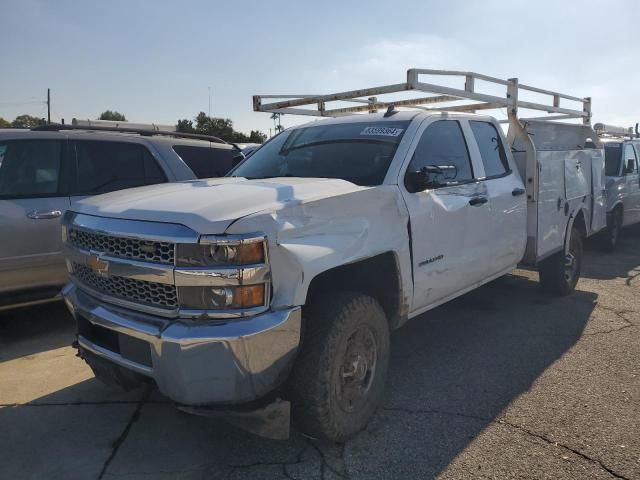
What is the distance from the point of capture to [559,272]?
6.05m

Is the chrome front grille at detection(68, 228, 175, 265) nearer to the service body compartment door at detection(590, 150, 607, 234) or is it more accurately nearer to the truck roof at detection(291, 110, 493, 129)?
the truck roof at detection(291, 110, 493, 129)

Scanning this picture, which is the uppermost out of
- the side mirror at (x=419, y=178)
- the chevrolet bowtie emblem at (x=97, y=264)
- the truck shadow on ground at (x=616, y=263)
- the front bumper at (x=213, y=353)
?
the side mirror at (x=419, y=178)

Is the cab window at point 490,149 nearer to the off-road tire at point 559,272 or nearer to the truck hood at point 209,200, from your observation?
the off-road tire at point 559,272

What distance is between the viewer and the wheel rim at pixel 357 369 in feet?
10.00

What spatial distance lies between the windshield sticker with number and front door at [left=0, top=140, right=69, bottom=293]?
290cm

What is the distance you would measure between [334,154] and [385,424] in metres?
1.88

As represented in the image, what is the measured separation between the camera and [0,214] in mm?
4562

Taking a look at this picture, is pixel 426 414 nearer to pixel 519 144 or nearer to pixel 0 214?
pixel 519 144

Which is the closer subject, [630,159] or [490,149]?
[490,149]

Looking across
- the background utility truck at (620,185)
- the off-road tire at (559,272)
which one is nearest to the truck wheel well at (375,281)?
the off-road tire at (559,272)

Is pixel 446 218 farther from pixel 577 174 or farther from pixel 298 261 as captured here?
pixel 577 174

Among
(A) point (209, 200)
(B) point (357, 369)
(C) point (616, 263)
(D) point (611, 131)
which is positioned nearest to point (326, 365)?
(B) point (357, 369)

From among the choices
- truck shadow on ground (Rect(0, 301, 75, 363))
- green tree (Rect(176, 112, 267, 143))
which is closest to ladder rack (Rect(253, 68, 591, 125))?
truck shadow on ground (Rect(0, 301, 75, 363))

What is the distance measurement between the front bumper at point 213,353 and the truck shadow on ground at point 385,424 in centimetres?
58
